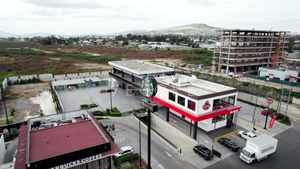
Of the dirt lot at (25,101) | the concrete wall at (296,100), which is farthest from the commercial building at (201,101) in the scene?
the dirt lot at (25,101)

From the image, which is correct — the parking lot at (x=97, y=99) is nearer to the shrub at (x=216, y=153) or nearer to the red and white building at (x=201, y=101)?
the red and white building at (x=201, y=101)

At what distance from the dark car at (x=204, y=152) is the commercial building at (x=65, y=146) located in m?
10.7

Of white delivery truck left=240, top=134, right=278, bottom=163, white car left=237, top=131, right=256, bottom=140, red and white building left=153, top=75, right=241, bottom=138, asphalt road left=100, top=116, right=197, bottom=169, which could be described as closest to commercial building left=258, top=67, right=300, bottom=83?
red and white building left=153, top=75, right=241, bottom=138

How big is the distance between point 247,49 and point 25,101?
7191cm

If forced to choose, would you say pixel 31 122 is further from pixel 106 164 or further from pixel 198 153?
pixel 198 153

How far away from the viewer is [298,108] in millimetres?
35938

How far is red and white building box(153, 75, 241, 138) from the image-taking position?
23453mm

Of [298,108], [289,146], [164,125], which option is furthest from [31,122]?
[298,108]

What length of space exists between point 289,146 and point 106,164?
2382 cm

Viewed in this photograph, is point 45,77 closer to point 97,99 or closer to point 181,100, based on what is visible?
point 97,99

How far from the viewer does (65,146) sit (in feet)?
51.0

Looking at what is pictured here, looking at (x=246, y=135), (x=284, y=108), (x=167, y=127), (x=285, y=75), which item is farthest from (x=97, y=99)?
(x=285, y=75)

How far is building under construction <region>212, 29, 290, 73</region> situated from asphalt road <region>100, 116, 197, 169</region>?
48.4 meters

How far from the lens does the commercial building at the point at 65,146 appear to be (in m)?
13.6
